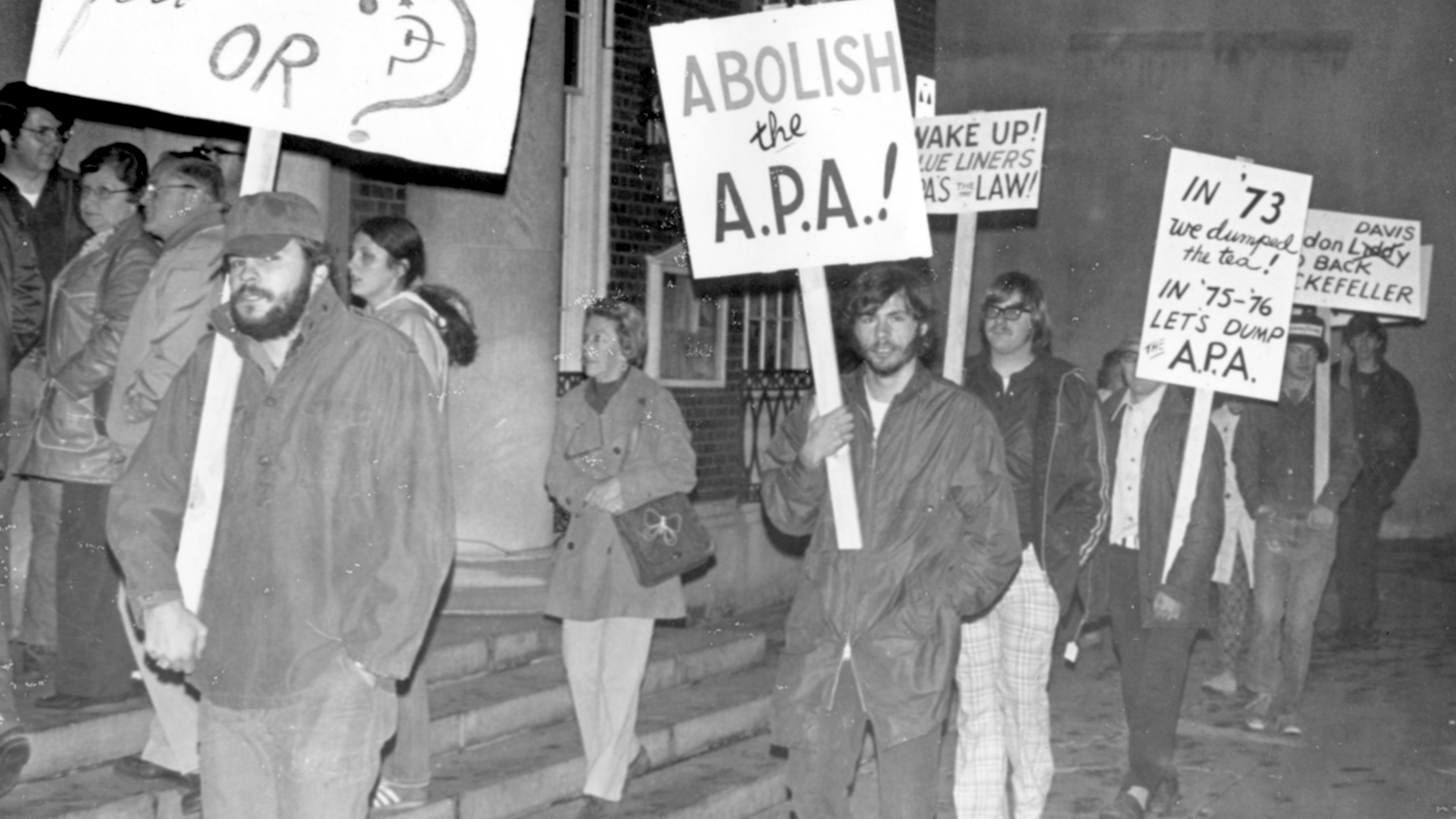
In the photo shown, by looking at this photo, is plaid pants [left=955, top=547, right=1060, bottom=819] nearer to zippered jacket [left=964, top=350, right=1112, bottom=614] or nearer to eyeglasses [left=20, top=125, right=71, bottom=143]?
zippered jacket [left=964, top=350, right=1112, bottom=614]

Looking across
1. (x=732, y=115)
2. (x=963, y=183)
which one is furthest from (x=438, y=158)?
(x=963, y=183)

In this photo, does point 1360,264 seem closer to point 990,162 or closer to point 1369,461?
point 1369,461

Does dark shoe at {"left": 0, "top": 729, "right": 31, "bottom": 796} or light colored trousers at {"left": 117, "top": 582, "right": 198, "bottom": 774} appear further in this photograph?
light colored trousers at {"left": 117, "top": 582, "right": 198, "bottom": 774}

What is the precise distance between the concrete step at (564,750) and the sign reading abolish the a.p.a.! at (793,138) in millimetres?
2416

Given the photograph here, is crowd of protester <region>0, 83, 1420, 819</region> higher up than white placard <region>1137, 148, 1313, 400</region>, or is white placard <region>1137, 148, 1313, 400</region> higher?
white placard <region>1137, 148, 1313, 400</region>

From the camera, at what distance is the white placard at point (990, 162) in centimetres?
949

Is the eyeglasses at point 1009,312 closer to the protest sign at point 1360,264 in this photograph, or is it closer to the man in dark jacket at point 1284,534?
the man in dark jacket at point 1284,534

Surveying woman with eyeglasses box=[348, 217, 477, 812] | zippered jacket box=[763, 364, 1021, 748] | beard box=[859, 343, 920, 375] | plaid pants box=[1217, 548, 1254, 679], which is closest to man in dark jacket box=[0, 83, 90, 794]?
woman with eyeglasses box=[348, 217, 477, 812]

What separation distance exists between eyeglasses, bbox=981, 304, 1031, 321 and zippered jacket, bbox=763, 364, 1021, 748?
1601mm

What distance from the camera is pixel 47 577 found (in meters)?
7.27

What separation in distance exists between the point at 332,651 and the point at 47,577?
3357mm

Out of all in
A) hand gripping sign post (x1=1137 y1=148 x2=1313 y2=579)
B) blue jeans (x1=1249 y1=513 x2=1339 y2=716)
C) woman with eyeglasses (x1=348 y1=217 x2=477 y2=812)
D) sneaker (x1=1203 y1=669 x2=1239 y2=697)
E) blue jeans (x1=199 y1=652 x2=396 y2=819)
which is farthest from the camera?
sneaker (x1=1203 y1=669 x2=1239 y2=697)

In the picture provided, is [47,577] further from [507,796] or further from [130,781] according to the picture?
[507,796]

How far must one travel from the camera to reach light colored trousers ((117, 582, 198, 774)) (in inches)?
237
